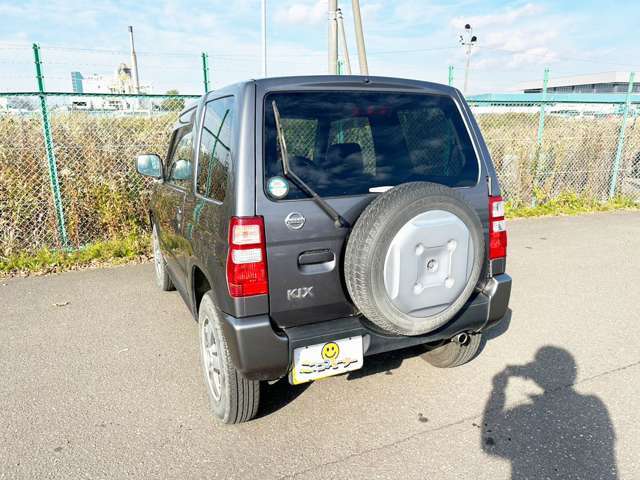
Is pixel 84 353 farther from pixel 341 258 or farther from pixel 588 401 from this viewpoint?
pixel 588 401

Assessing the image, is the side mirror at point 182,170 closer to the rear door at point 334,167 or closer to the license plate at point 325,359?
the rear door at point 334,167

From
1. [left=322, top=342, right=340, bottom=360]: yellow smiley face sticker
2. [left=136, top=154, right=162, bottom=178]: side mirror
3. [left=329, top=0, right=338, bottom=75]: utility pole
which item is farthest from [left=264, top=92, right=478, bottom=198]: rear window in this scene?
[left=329, top=0, right=338, bottom=75]: utility pole

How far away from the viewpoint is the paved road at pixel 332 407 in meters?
2.29

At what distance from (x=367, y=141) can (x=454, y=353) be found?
156 cm

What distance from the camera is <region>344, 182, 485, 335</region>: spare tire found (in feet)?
6.92

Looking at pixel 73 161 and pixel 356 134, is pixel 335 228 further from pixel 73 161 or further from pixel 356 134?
pixel 73 161

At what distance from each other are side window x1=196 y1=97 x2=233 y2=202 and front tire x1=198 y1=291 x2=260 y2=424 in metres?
0.61

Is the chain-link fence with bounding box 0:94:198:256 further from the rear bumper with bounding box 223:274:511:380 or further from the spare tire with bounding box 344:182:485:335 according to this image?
the spare tire with bounding box 344:182:485:335

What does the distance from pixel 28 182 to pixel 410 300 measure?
5.39m

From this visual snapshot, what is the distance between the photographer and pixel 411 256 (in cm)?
216

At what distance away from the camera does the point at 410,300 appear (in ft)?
7.32

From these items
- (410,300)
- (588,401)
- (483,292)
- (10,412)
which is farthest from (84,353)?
(588,401)

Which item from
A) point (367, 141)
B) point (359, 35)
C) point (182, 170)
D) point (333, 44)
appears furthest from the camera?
point (359, 35)

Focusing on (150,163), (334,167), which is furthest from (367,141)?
(150,163)
